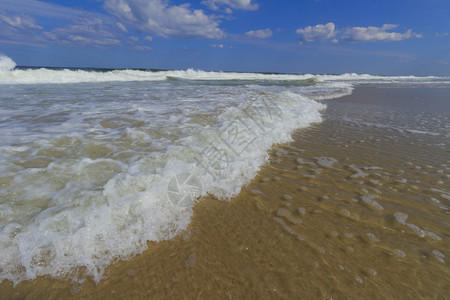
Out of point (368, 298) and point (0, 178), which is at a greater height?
point (0, 178)

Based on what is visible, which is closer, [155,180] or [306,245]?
[306,245]

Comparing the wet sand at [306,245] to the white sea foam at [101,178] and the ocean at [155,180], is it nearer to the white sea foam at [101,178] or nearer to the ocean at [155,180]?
the ocean at [155,180]

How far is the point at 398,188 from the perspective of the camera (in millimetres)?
2740

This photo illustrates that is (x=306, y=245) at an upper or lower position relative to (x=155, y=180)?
lower

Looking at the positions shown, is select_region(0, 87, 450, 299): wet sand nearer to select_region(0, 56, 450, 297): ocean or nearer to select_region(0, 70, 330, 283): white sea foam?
select_region(0, 56, 450, 297): ocean

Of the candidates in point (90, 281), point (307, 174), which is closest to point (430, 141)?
point (307, 174)

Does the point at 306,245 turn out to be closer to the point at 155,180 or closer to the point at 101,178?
the point at 155,180

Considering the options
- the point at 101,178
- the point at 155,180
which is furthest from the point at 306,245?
the point at 101,178

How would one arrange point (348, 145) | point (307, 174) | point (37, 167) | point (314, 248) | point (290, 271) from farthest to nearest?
point (348, 145), point (307, 174), point (37, 167), point (314, 248), point (290, 271)

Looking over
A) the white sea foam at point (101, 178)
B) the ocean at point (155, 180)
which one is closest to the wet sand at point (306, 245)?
the ocean at point (155, 180)

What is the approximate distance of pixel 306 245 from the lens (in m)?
1.88

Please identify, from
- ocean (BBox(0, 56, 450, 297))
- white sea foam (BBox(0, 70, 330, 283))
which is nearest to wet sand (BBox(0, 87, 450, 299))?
ocean (BBox(0, 56, 450, 297))

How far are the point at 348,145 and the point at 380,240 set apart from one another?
2696 mm

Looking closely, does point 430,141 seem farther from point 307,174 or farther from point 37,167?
point 37,167
